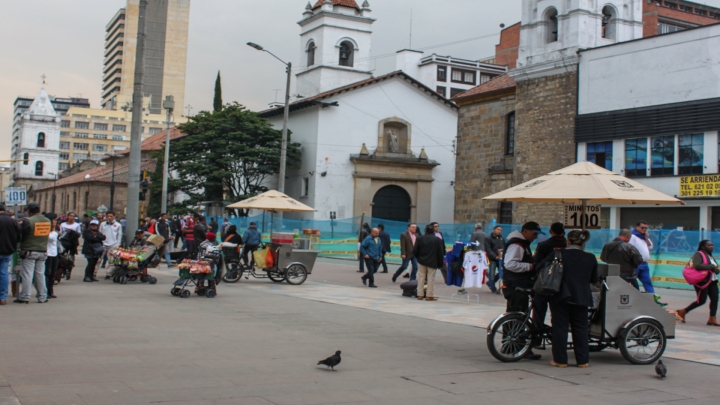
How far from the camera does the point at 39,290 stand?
13.1 metres

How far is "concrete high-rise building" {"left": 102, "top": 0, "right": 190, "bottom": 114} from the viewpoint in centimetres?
13200

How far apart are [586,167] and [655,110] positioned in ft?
67.7

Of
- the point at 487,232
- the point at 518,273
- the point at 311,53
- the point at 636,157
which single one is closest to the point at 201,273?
the point at 518,273

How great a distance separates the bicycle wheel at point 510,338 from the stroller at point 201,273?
7.86 metres

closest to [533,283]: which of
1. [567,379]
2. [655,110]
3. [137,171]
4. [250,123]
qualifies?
[567,379]

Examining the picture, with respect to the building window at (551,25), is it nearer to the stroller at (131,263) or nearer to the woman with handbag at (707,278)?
the woman with handbag at (707,278)

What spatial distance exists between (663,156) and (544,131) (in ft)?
19.2

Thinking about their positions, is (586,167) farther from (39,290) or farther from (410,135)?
(410,135)

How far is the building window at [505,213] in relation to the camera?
3706 cm

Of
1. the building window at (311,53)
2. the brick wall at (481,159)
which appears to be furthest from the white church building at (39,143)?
the brick wall at (481,159)

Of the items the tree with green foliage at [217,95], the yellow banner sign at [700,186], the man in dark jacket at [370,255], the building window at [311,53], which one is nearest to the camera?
the man in dark jacket at [370,255]

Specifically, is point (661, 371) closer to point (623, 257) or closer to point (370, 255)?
point (623, 257)

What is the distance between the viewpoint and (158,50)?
135 meters

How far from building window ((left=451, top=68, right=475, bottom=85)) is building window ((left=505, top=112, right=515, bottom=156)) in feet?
183
